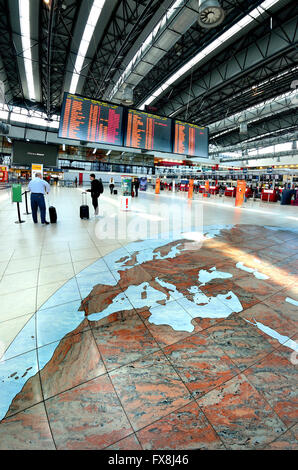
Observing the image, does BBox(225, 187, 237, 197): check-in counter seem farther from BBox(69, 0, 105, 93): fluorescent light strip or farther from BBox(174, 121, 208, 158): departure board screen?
BBox(69, 0, 105, 93): fluorescent light strip

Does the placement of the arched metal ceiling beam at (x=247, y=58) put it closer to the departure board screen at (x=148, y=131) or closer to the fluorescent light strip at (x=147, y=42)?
the fluorescent light strip at (x=147, y=42)

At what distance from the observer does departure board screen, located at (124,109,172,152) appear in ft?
26.9

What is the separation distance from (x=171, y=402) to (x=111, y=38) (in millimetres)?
13832

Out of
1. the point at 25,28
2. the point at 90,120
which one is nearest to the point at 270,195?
the point at 90,120

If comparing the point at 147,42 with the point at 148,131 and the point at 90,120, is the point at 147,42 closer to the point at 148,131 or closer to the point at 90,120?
the point at 148,131

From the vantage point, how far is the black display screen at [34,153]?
25.5 m

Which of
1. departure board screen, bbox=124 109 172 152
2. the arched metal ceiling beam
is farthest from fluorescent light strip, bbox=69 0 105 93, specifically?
the arched metal ceiling beam

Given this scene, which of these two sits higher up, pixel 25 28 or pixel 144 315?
pixel 25 28

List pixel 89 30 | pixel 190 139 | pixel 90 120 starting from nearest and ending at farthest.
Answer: pixel 90 120
pixel 89 30
pixel 190 139

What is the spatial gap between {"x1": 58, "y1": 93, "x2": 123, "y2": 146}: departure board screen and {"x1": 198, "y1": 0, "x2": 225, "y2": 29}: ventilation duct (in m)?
3.79

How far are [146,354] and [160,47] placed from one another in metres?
10.8

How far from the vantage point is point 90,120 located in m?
7.53

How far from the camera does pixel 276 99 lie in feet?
48.9
